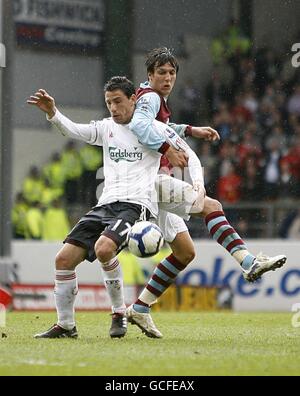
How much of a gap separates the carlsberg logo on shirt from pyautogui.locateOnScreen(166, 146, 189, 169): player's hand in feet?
0.66

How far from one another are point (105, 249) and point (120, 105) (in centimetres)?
105

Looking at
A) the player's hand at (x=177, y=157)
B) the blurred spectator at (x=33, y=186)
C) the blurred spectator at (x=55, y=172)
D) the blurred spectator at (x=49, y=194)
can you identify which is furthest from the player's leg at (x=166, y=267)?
the blurred spectator at (x=55, y=172)

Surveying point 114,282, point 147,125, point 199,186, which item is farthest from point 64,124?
point 114,282

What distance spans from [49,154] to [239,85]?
135 inches

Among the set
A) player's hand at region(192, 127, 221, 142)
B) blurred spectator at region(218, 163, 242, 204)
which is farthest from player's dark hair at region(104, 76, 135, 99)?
blurred spectator at region(218, 163, 242, 204)

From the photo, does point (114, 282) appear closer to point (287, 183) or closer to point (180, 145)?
point (180, 145)

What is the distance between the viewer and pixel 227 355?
6.24 metres

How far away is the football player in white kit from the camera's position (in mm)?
7148

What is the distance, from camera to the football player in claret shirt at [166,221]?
23.5 ft

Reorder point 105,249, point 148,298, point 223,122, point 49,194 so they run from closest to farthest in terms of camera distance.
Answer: point 105,249 → point 148,298 → point 49,194 → point 223,122

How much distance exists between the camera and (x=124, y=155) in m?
7.32

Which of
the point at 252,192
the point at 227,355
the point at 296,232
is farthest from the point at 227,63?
the point at 227,355

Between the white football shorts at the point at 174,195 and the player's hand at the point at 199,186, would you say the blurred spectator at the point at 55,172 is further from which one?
the player's hand at the point at 199,186

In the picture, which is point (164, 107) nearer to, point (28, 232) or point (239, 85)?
point (28, 232)
